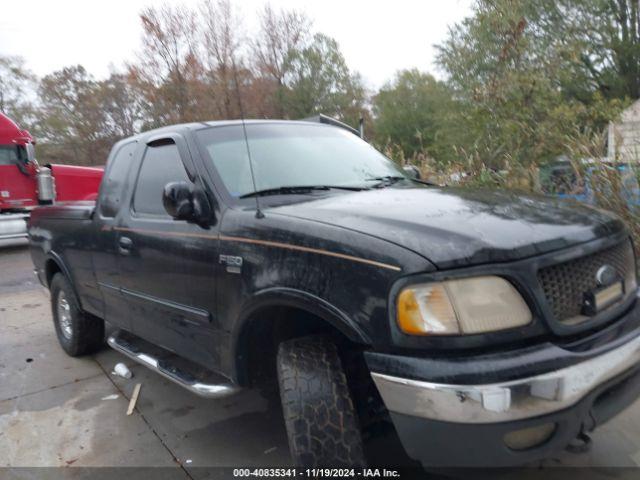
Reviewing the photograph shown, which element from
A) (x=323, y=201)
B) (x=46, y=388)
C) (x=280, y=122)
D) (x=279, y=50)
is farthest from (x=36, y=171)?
(x=323, y=201)

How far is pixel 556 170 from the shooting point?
6.36 metres

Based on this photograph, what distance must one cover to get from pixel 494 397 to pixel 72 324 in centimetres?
403

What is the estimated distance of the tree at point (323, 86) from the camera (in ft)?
96.7

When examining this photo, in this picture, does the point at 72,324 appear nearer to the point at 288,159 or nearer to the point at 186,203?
the point at 186,203

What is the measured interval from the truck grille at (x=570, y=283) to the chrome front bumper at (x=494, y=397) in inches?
8.3

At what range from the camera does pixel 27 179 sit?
1339 cm

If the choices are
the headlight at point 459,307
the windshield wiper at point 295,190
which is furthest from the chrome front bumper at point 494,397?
the windshield wiper at point 295,190

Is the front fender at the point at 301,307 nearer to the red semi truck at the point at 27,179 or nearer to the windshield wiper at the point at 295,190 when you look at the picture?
the windshield wiper at the point at 295,190

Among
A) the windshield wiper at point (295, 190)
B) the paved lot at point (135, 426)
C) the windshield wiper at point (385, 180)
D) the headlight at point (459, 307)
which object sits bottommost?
the paved lot at point (135, 426)

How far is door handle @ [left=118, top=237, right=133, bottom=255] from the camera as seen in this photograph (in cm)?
344

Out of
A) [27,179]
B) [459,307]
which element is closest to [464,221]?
[459,307]

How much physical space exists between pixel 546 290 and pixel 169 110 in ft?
79.7

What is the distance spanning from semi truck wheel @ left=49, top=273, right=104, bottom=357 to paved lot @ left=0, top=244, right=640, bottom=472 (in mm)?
125

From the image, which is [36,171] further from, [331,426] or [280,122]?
[331,426]
